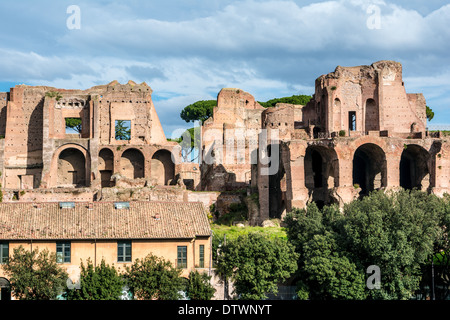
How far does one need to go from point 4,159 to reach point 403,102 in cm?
3511

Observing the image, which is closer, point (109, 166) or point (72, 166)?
point (72, 166)

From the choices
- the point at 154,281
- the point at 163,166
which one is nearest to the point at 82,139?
the point at 163,166

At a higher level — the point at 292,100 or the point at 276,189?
the point at 292,100

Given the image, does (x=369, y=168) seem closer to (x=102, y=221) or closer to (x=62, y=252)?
(x=102, y=221)

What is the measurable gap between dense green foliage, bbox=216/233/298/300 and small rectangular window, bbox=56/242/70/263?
781 cm

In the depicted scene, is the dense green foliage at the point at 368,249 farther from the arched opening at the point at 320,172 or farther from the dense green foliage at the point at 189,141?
the dense green foliage at the point at 189,141

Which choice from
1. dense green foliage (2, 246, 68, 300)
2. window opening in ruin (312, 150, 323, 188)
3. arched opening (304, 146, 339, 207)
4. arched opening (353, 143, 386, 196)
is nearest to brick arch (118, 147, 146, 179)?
arched opening (304, 146, 339, 207)

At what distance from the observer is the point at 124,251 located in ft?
109

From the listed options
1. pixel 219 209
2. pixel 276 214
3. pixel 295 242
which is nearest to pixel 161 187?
pixel 219 209

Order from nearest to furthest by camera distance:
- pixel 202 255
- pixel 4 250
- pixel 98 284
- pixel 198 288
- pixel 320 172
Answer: pixel 98 284 < pixel 198 288 < pixel 4 250 < pixel 202 255 < pixel 320 172

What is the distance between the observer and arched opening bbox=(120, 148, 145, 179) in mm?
56562

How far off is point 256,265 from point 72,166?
26.8 meters

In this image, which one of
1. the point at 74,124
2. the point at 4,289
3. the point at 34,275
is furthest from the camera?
the point at 74,124

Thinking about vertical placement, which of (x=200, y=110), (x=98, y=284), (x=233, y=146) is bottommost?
(x=98, y=284)
